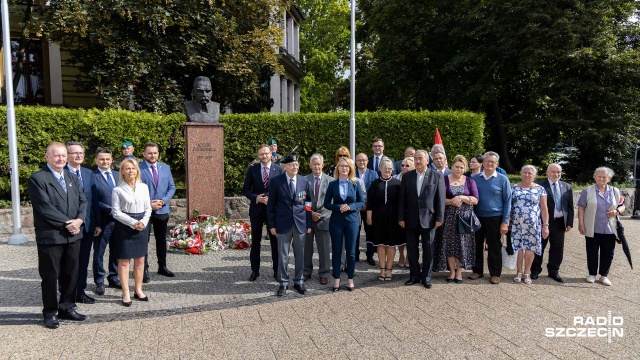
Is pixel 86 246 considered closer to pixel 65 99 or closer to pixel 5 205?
pixel 5 205

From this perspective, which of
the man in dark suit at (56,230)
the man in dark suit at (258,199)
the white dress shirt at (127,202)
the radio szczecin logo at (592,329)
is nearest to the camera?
the radio szczecin logo at (592,329)

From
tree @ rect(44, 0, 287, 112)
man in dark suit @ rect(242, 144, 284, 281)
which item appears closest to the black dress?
man in dark suit @ rect(242, 144, 284, 281)

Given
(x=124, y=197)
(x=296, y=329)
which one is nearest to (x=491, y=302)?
(x=296, y=329)

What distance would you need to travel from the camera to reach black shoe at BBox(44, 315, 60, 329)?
5090 millimetres

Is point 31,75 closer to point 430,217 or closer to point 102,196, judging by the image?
point 102,196

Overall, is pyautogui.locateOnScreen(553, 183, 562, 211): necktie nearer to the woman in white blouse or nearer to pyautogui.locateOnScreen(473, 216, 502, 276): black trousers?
pyautogui.locateOnScreen(473, 216, 502, 276): black trousers

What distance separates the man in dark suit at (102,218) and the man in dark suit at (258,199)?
6.36ft

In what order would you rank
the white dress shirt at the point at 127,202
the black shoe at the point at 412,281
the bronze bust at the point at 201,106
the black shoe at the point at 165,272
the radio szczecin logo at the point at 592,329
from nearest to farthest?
the radio szczecin logo at the point at 592,329 → the white dress shirt at the point at 127,202 → the black shoe at the point at 412,281 → the black shoe at the point at 165,272 → the bronze bust at the point at 201,106

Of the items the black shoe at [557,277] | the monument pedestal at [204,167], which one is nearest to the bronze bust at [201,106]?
the monument pedestal at [204,167]

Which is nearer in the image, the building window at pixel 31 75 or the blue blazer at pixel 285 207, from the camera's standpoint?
the blue blazer at pixel 285 207

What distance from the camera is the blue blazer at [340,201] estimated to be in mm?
6559

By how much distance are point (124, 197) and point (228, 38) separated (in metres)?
11.3

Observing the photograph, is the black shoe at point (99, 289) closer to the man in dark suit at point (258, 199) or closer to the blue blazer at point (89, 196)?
the blue blazer at point (89, 196)

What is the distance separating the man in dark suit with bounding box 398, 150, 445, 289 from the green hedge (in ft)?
24.6
